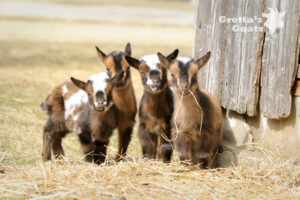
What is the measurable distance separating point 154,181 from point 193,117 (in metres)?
1.03

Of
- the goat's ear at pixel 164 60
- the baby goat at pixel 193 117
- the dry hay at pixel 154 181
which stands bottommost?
the dry hay at pixel 154 181

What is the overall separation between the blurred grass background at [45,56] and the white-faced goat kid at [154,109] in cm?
106

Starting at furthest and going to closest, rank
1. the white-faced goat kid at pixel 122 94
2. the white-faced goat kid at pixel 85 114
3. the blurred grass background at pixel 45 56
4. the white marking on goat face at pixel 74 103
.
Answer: the blurred grass background at pixel 45 56, the white marking on goat face at pixel 74 103, the white-faced goat kid at pixel 122 94, the white-faced goat kid at pixel 85 114

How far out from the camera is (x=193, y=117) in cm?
602

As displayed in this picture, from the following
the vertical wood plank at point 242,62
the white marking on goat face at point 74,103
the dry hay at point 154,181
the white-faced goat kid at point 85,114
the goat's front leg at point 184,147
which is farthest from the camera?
the white marking on goat face at point 74,103

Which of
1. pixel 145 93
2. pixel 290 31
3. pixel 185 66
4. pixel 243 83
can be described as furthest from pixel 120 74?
pixel 290 31

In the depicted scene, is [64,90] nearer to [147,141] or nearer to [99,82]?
[99,82]

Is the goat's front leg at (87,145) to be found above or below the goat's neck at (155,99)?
below

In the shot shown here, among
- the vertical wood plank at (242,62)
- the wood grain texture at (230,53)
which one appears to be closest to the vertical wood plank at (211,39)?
the wood grain texture at (230,53)

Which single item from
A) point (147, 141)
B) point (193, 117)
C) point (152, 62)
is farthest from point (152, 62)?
point (147, 141)

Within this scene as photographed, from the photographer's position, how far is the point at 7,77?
12.9 m

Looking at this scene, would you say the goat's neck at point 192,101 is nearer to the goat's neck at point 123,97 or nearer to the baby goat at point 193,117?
the baby goat at point 193,117

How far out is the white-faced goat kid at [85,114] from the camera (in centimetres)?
658

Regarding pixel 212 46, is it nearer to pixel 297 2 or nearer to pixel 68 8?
pixel 297 2
